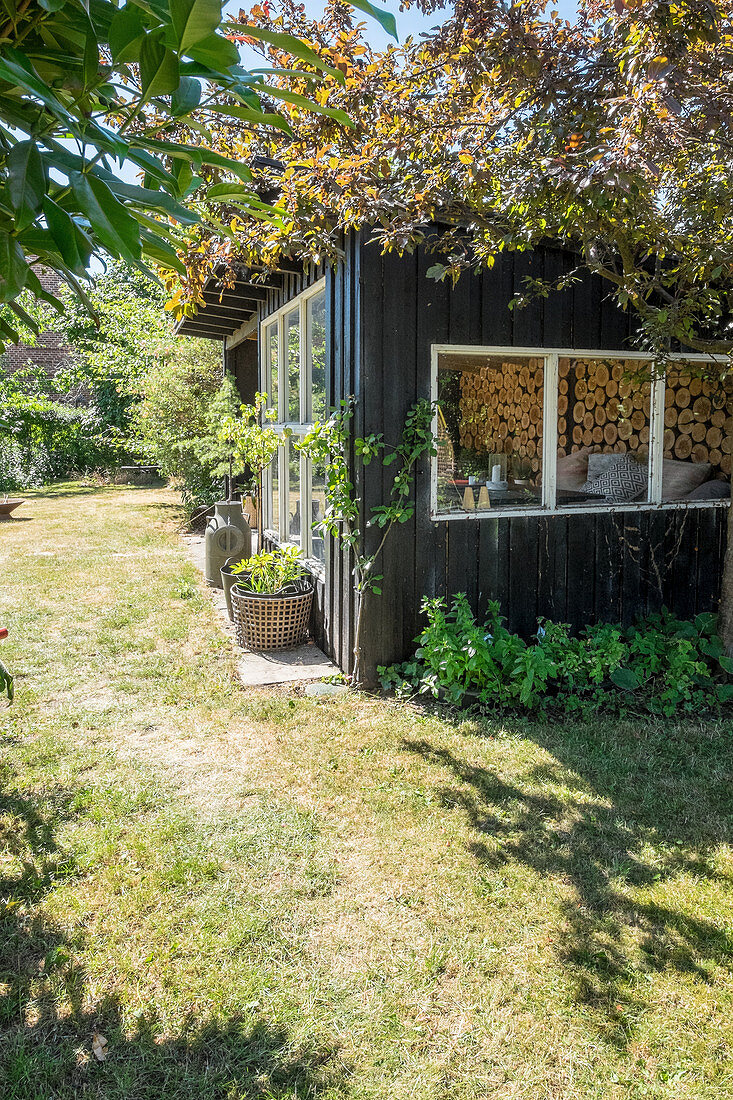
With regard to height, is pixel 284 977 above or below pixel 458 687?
below

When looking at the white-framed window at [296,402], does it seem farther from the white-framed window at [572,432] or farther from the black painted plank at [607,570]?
the black painted plank at [607,570]

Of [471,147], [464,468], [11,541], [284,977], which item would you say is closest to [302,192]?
[471,147]

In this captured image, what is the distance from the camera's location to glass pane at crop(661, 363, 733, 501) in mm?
5438

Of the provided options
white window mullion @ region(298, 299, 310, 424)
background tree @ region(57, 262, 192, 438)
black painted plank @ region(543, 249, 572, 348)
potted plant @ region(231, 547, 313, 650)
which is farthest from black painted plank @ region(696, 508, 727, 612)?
background tree @ region(57, 262, 192, 438)

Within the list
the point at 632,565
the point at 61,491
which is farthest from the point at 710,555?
the point at 61,491

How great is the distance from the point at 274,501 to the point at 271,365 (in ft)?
4.17

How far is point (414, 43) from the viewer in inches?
137

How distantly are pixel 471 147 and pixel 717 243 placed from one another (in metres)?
1.38

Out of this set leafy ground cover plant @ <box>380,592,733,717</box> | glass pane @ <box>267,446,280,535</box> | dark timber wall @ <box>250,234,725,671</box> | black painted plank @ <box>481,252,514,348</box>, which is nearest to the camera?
leafy ground cover plant @ <box>380,592,733,717</box>

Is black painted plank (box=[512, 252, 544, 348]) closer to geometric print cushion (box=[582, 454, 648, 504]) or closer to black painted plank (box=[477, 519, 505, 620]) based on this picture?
geometric print cushion (box=[582, 454, 648, 504])

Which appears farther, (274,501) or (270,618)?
(274,501)

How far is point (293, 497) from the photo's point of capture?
623cm

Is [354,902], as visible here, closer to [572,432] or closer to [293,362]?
[572,432]

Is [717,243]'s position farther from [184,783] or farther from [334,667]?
[184,783]
